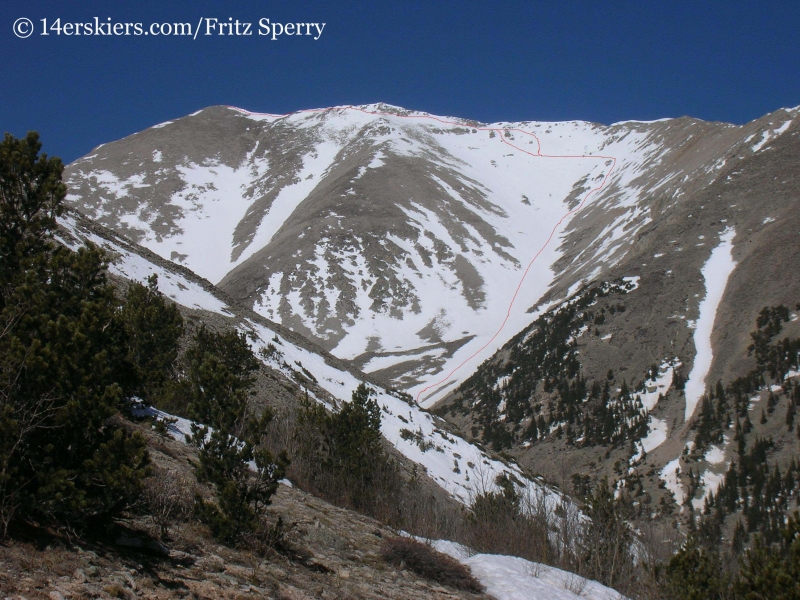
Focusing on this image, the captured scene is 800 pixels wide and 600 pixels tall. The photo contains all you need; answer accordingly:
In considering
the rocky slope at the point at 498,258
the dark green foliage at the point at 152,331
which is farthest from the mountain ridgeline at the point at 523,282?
the dark green foliage at the point at 152,331

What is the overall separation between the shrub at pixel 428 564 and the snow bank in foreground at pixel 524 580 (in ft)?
0.93

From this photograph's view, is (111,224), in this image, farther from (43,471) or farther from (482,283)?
(43,471)

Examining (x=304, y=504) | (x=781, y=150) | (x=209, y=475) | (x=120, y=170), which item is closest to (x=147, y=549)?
(x=209, y=475)

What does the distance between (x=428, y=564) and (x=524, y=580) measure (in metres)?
1.46

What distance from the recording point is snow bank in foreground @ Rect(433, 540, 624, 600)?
841 cm

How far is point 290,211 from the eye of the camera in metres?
133

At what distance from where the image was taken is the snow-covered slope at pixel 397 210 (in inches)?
3711

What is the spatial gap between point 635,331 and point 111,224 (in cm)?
10287

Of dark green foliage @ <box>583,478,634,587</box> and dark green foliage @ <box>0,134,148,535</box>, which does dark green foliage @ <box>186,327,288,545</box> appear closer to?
dark green foliage @ <box>0,134,148,535</box>

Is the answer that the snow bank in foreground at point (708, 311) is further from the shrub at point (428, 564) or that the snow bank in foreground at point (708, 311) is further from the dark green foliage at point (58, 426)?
the dark green foliage at point (58, 426)

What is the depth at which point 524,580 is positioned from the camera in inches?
348

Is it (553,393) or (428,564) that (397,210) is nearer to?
(553,393)

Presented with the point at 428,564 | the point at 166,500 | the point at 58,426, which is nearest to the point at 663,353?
the point at 428,564

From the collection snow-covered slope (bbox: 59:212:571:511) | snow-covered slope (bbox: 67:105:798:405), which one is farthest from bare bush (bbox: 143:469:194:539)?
snow-covered slope (bbox: 67:105:798:405)
